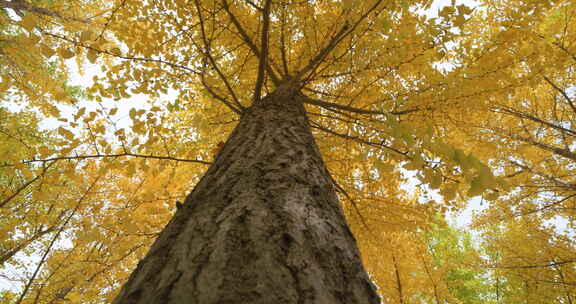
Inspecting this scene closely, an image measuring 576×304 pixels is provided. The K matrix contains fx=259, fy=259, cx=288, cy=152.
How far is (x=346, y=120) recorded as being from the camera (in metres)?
2.25

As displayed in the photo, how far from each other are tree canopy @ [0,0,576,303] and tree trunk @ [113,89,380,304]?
0.48 m

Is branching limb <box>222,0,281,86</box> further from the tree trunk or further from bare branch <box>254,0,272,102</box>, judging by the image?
the tree trunk

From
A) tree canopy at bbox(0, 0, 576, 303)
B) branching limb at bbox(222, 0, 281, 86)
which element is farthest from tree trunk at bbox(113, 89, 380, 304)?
branching limb at bbox(222, 0, 281, 86)

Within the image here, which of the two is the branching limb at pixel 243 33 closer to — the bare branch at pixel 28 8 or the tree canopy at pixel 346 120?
the tree canopy at pixel 346 120

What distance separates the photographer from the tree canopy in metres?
1.89

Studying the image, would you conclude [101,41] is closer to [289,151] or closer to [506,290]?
[289,151]

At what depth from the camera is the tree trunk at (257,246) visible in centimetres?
50

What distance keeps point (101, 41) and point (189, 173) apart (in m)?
1.98

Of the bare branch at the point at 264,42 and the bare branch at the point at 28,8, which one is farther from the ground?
the bare branch at the point at 28,8

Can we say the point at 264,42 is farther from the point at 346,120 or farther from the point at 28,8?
the point at 28,8

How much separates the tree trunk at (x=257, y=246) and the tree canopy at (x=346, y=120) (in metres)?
0.48

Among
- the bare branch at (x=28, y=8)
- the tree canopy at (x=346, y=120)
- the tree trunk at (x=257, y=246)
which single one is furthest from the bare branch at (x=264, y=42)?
the bare branch at (x=28, y=8)

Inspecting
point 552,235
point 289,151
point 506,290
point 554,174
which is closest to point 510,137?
point 554,174

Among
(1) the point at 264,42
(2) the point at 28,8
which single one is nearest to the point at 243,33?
(1) the point at 264,42
